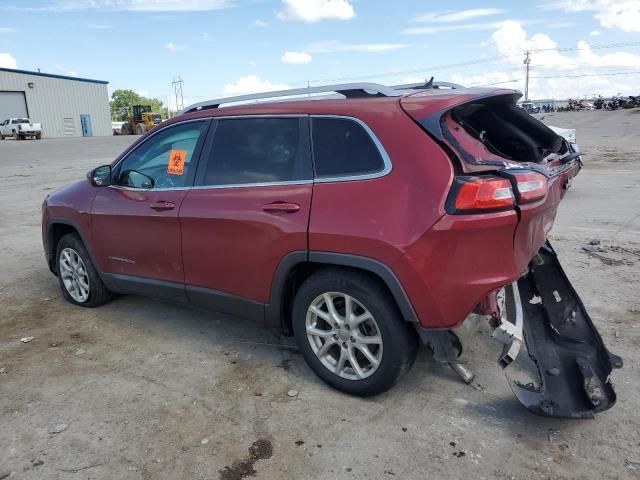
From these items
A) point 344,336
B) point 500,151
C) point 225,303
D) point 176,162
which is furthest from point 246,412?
point 500,151

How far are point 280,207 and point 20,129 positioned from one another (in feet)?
155

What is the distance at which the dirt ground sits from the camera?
2689 millimetres

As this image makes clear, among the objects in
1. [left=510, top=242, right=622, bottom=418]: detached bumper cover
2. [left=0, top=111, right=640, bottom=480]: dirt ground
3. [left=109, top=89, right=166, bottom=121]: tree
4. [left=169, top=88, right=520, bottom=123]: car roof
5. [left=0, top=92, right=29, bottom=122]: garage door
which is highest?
[left=109, top=89, right=166, bottom=121]: tree

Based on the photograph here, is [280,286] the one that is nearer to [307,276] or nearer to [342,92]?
[307,276]

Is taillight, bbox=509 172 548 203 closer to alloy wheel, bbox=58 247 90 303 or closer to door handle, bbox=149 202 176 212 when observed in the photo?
door handle, bbox=149 202 176 212

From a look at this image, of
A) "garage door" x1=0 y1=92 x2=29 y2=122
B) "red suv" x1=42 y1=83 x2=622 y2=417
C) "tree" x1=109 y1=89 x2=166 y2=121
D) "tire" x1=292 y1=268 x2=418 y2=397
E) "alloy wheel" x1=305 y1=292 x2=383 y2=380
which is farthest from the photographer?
"tree" x1=109 y1=89 x2=166 y2=121

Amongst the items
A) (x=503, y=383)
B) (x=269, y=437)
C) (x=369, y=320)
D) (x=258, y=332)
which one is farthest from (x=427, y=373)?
(x=258, y=332)

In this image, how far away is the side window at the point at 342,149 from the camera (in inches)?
119

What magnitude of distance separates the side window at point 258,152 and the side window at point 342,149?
91mm

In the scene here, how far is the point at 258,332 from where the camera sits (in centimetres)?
430

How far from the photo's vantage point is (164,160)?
416 cm

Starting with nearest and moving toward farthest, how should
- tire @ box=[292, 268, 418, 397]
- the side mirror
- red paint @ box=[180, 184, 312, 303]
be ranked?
tire @ box=[292, 268, 418, 397], red paint @ box=[180, 184, 312, 303], the side mirror

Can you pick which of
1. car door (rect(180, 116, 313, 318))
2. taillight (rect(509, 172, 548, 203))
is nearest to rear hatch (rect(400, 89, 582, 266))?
taillight (rect(509, 172, 548, 203))

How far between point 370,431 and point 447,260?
1043 mm
